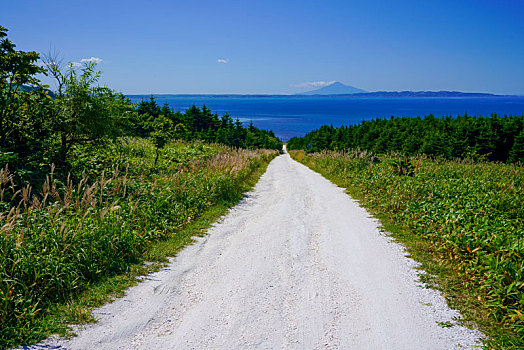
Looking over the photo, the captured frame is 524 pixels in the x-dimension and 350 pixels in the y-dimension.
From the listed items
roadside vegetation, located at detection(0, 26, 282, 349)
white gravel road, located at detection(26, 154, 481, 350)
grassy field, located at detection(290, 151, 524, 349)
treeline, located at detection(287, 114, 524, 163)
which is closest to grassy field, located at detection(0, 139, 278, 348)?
roadside vegetation, located at detection(0, 26, 282, 349)

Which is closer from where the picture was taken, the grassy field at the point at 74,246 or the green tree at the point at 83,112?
the grassy field at the point at 74,246

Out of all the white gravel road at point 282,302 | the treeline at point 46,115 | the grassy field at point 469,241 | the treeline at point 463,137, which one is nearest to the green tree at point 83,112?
the treeline at point 46,115

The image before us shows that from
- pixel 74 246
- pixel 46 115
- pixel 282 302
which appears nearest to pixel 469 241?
pixel 282 302

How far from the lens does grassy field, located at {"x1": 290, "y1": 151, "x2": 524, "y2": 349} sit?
4.41m

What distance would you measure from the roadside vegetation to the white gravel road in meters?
0.70

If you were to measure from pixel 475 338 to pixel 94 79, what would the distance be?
1185 cm

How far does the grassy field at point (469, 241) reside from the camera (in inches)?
174

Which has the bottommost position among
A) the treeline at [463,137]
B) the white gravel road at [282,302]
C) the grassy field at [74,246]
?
the white gravel road at [282,302]

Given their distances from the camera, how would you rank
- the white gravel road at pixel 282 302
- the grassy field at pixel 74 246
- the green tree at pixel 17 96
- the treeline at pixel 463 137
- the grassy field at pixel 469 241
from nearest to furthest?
the white gravel road at pixel 282 302 → the grassy field at pixel 74 246 → the grassy field at pixel 469 241 → the green tree at pixel 17 96 → the treeline at pixel 463 137

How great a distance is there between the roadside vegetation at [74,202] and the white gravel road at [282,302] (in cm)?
70

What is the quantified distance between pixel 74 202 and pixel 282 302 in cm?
584

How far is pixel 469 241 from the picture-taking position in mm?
5961

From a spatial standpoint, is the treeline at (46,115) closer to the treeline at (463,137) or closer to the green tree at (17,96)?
the green tree at (17,96)

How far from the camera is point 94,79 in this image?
9836 mm
